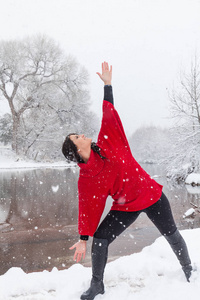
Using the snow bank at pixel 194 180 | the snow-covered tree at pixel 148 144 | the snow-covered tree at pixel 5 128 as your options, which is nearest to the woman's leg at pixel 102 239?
the snow bank at pixel 194 180

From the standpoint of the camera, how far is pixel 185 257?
2.21m

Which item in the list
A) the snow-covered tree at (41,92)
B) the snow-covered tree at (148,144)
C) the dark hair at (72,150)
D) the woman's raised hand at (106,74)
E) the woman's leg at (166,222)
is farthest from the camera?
the snow-covered tree at (148,144)

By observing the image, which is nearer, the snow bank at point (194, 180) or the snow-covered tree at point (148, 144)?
the snow bank at point (194, 180)

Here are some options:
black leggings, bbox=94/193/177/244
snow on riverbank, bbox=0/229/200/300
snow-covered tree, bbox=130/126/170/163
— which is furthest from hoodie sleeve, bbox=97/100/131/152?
snow-covered tree, bbox=130/126/170/163

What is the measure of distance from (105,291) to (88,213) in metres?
0.70

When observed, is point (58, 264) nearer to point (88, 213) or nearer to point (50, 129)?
point (88, 213)

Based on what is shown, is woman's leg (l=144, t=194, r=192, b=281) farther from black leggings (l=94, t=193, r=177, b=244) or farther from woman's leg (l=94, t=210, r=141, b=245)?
woman's leg (l=94, t=210, r=141, b=245)

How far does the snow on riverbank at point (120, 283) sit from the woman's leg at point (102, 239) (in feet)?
0.31

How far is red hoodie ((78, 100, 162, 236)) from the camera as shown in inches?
78.8

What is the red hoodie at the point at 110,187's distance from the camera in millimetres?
2002

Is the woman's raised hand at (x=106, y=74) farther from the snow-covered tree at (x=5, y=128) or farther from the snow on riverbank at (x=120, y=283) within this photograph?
the snow-covered tree at (x=5, y=128)

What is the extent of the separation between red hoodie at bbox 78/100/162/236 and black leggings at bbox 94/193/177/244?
47 mm

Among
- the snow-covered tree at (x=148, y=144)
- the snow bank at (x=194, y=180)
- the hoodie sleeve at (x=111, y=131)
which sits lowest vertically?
the snow-covered tree at (x=148, y=144)

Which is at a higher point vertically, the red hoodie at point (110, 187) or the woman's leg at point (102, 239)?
the red hoodie at point (110, 187)
